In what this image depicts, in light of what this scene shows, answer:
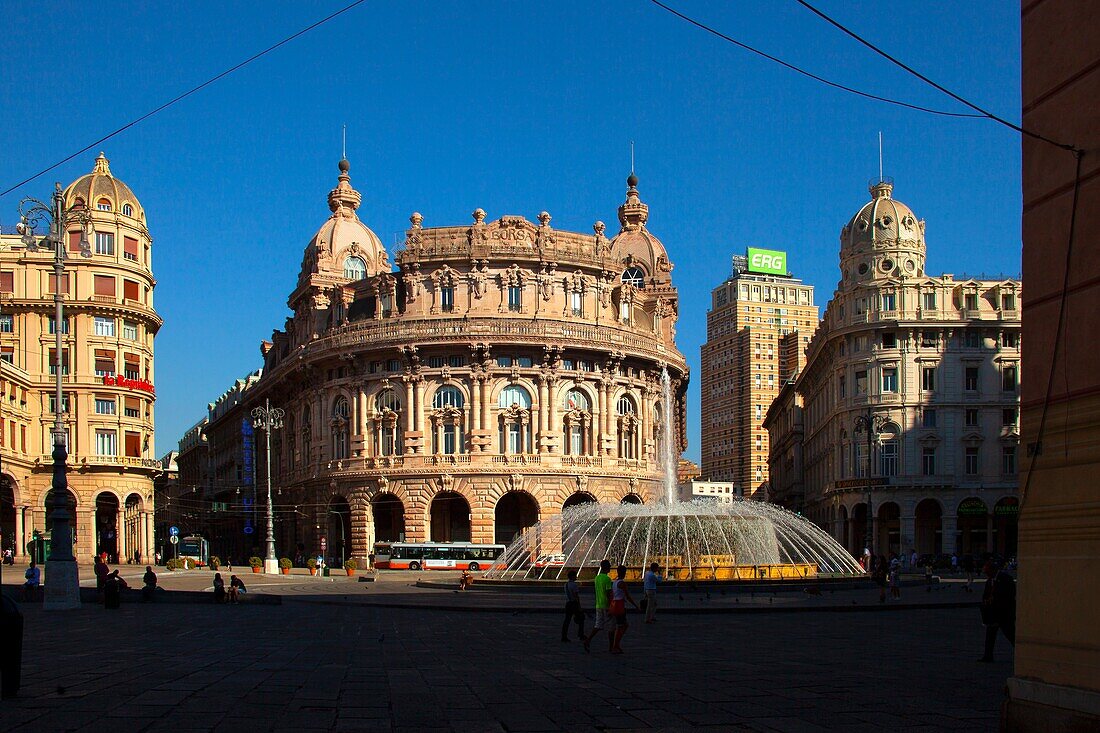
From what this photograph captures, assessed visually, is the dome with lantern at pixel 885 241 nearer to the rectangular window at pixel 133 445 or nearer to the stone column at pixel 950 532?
the stone column at pixel 950 532

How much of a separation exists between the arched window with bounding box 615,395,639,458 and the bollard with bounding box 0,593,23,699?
202 feet

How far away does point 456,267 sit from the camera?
237 ft

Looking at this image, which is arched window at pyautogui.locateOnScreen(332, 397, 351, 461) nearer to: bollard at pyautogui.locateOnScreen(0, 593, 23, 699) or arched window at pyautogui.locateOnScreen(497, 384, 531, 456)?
arched window at pyautogui.locateOnScreen(497, 384, 531, 456)

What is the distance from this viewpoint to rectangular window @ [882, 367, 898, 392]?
71.4 metres

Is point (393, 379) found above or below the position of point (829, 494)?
above

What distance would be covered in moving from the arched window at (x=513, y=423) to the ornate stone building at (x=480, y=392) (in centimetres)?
9

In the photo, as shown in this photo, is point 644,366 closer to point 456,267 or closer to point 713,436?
point 456,267

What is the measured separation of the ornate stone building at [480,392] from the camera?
69.9 metres

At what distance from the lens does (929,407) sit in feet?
232

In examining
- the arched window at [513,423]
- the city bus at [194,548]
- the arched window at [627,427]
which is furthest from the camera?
the city bus at [194,548]

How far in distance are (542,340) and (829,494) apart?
22.7 metres

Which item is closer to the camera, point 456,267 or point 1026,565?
point 1026,565

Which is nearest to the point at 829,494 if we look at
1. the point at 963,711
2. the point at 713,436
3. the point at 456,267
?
the point at 456,267

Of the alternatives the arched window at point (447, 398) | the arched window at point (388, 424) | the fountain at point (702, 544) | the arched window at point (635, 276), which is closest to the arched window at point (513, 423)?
the arched window at point (447, 398)
